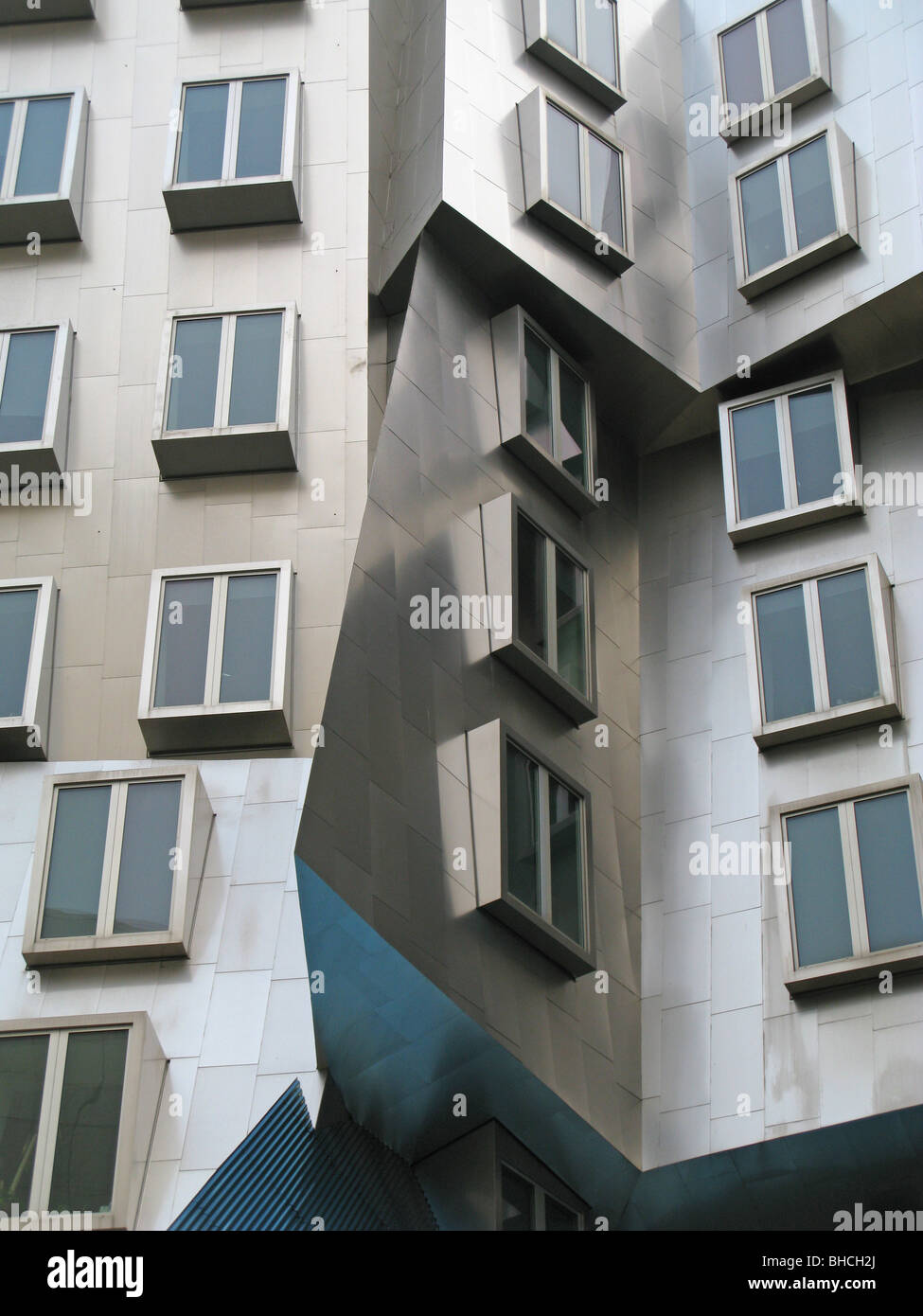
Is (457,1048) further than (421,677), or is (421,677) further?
(421,677)

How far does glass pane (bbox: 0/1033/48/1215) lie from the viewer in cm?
1852

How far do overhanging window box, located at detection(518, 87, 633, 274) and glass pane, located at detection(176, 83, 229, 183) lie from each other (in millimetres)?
4775

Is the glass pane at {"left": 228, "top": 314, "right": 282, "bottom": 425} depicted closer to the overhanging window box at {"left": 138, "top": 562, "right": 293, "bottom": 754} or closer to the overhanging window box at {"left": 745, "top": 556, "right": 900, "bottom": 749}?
the overhanging window box at {"left": 138, "top": 562, "right": 293, "bottom": 754}

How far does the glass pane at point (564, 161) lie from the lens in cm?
2672

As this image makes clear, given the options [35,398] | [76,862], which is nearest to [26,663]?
[76,862]

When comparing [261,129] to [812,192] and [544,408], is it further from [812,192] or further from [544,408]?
[812,192]

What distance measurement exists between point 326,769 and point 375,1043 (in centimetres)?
334

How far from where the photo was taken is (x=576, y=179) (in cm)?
2716

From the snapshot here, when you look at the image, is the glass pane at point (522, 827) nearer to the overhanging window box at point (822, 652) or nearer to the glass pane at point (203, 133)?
the overhanging window box at point (822, 652)

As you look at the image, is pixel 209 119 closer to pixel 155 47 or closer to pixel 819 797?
pixel 155 47

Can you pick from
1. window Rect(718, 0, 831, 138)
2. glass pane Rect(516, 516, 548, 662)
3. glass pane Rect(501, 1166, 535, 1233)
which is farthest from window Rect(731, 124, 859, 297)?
glass pane Rect(501, 1166, 535, 1233)

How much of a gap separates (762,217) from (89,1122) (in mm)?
17681

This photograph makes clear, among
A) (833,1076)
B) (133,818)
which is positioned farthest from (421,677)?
(833,1076)

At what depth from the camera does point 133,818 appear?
2120cm
